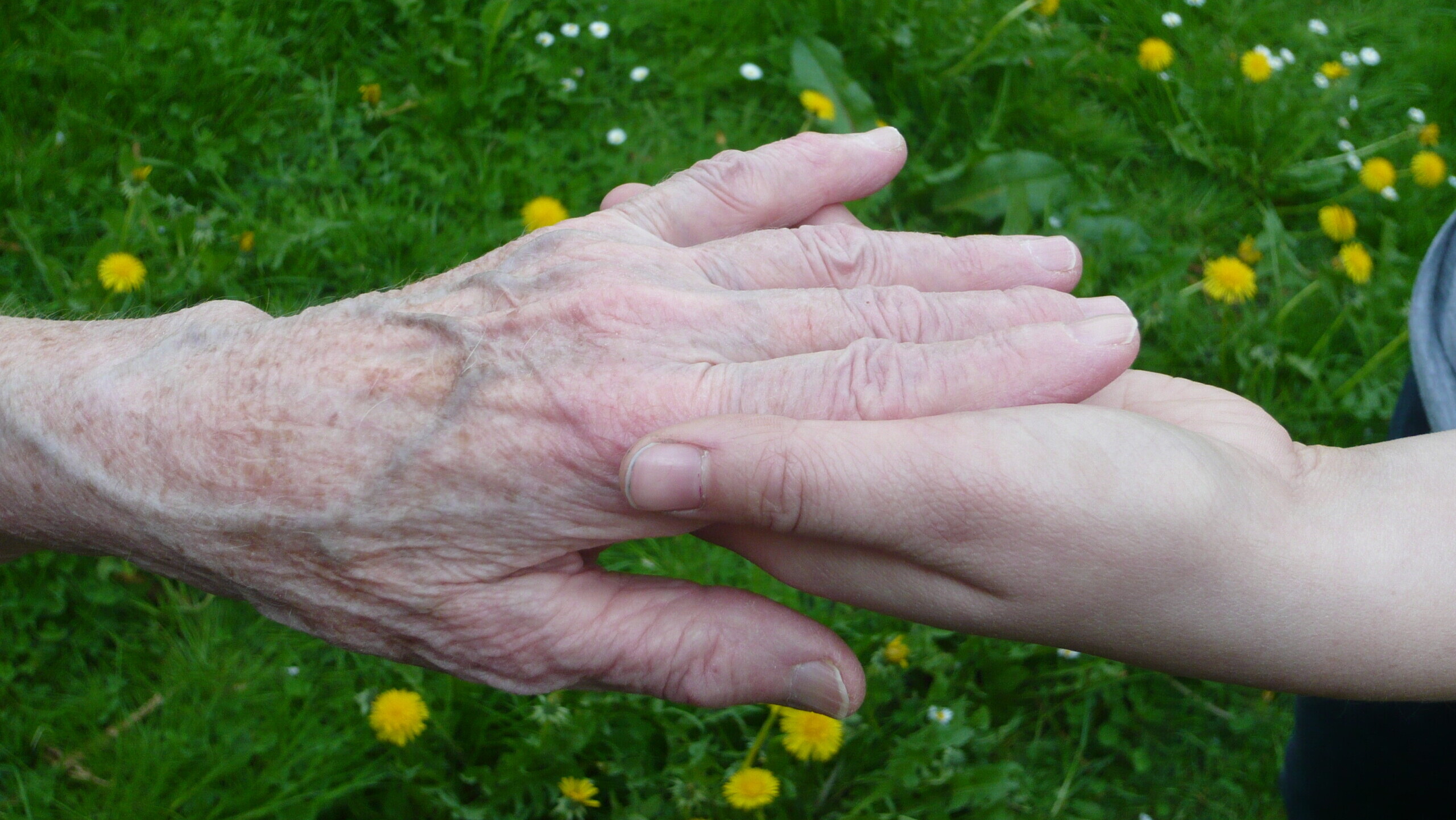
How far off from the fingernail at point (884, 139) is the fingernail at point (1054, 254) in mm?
408

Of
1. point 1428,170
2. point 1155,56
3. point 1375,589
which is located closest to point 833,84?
point 1155,56

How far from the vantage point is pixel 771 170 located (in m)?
2.34

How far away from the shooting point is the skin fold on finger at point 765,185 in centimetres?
228

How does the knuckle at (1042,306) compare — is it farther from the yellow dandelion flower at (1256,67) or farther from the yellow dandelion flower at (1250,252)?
the yellow dandelion flower at (1256,67)

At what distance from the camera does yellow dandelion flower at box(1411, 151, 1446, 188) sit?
377cm

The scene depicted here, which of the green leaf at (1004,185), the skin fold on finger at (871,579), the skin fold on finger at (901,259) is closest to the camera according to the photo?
the skin fold on finger at (871,579)

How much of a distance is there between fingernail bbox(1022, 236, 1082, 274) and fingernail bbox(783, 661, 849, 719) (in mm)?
948

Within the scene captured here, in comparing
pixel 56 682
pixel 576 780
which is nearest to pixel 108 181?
pixel 56 682

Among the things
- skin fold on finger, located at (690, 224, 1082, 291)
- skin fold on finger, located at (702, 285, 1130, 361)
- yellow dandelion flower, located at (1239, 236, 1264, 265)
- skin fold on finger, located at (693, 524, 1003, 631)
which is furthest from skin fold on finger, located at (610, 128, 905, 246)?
yellow dandelion flower, located at (1239, 236, 1264, 265)

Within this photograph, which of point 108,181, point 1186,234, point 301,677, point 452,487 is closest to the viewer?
point 452,487

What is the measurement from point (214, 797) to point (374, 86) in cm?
229

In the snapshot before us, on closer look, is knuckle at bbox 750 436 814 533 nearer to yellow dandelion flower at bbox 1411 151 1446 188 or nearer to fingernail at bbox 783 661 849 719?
fingernail at bbox 783 661 849 719

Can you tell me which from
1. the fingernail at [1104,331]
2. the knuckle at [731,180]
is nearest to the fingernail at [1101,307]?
the fingernail at [1104,331]

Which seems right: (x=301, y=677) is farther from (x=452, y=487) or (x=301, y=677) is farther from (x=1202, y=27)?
(x=1202, y=27)
